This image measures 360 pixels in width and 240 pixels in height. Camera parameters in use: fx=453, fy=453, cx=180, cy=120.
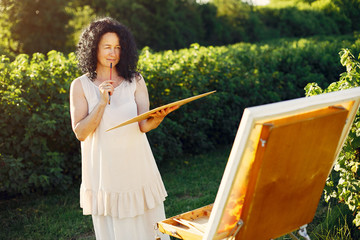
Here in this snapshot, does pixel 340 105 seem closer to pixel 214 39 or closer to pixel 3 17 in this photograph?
pixel 3 17

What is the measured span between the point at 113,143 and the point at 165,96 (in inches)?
154

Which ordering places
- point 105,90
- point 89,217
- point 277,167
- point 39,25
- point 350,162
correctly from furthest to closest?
point 39,25
point 89,217
point 350,162
point 105,90
point 277,167

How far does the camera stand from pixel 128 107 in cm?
302

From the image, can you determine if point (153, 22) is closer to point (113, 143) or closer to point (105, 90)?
point (113, 143)

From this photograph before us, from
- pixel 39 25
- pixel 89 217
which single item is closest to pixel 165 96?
pixel 89 217

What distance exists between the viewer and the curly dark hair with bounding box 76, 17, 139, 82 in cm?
300

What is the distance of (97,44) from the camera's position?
301 centimetres

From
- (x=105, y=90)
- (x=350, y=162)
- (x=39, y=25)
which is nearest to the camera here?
(x=105, y=90)

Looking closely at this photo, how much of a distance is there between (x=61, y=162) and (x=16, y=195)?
2.39ft

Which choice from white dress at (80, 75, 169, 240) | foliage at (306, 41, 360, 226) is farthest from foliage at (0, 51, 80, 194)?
foliage at (306, 41, 360, 226)

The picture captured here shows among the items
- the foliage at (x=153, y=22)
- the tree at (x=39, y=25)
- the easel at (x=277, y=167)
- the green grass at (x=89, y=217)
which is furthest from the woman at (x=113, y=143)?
the tree at (x=39, y=25)

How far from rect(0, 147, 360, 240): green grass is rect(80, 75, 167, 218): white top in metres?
1.54

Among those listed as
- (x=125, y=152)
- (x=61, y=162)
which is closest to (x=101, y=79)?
(x=125, y=152)

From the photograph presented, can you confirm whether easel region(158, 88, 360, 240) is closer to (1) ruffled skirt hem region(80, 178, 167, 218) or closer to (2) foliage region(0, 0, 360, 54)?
(1) ruffled skirt hem region(80, 178, 167, 218)
